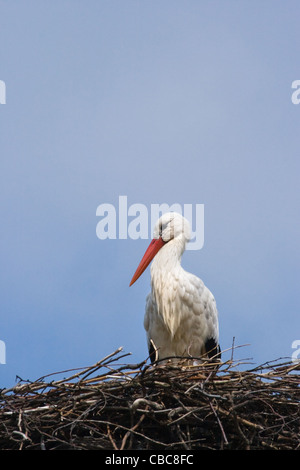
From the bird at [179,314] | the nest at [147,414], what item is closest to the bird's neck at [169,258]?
the bird at [179,314]

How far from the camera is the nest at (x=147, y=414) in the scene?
3576 mm

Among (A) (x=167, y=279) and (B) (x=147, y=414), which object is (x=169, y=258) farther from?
(B) (x=147, y=414)

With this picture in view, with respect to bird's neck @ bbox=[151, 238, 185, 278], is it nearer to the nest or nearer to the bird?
the bird

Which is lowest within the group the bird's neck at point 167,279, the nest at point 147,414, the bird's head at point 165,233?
the nest at point 147,414

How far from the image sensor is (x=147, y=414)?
142 inches

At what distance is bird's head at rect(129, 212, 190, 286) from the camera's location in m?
5.16

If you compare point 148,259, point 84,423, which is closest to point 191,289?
point 148,259

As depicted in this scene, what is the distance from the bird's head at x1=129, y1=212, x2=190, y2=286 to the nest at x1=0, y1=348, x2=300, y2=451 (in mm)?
1529

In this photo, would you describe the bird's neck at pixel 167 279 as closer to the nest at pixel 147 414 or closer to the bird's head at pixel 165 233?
the bird's head at pixel 165 233

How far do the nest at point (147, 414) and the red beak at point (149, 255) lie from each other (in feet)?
5.09

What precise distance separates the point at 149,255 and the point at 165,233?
183 millimetres

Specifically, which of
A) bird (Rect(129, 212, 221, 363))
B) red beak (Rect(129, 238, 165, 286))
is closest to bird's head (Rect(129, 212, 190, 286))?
red beak (Rect(129, 238, 165, 286))
